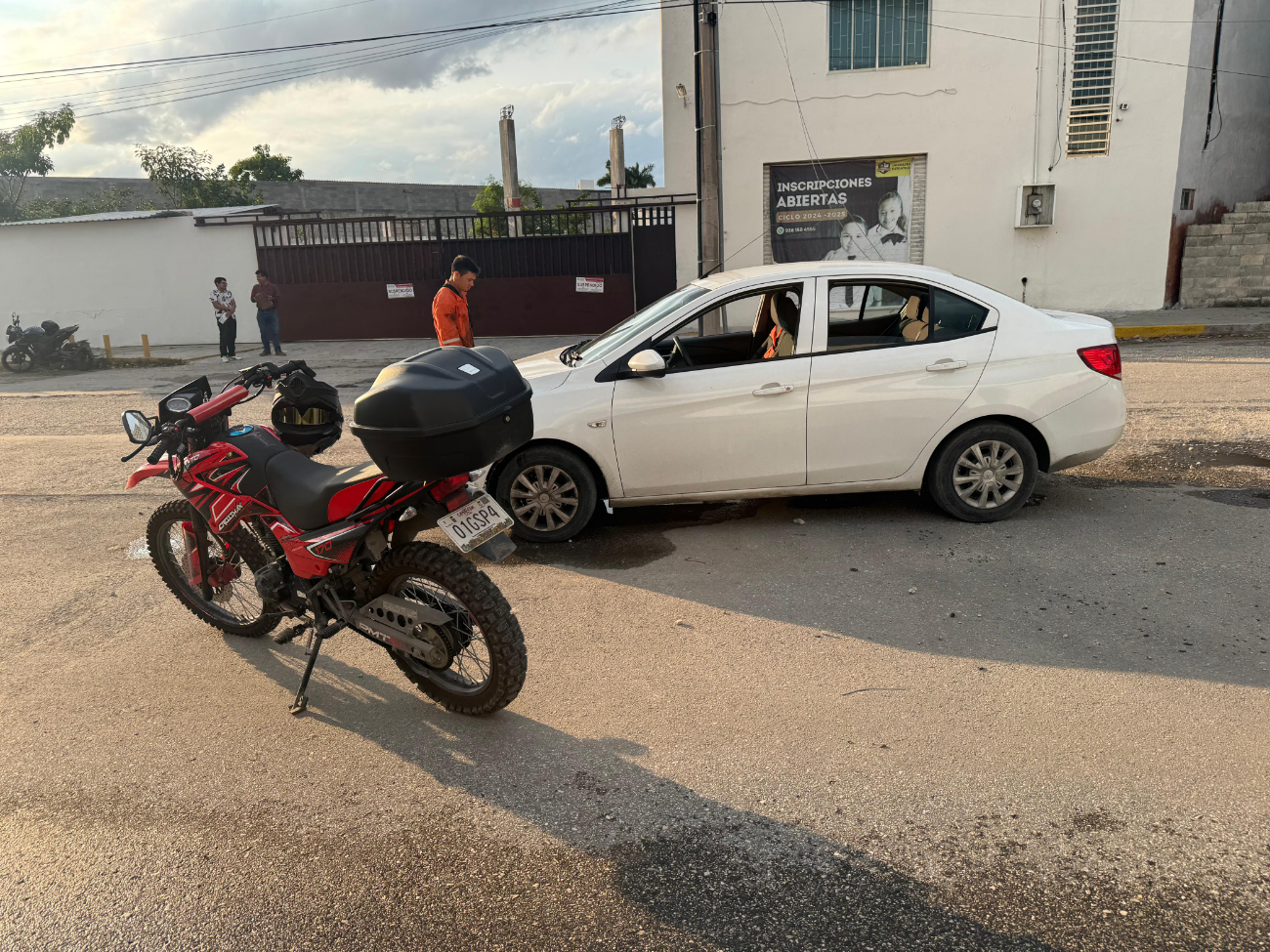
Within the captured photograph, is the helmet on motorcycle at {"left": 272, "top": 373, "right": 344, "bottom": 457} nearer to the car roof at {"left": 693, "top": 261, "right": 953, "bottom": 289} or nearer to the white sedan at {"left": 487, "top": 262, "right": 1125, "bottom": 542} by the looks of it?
the white sedan at {"left": 487, "top": 262, "right": 1125, "bottom": 542}

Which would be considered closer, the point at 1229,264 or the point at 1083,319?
the point at 1083,319

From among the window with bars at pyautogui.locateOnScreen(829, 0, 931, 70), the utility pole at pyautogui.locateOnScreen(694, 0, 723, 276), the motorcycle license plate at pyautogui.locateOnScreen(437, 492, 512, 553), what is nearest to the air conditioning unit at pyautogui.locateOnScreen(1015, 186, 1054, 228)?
the window with bars at pyautogui.locateOnScreen(829, 0, 931, 70)

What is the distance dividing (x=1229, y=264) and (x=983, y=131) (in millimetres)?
5348

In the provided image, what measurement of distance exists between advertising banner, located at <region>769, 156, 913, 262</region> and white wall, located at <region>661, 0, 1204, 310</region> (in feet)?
0.97

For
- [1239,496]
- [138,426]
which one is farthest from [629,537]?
[1239,496]

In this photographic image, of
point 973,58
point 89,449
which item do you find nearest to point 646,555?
point 89,449

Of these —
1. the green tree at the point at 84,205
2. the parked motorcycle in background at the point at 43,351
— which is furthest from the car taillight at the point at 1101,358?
the green tree at the point at 84,205

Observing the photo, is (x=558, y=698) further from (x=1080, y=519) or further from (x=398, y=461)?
(x=1080, y=519)

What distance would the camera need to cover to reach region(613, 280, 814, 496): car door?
17.8ft

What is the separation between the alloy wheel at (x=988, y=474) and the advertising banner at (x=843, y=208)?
1253cm

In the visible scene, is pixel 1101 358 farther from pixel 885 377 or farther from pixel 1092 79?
pixel 1092 79

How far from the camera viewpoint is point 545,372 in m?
5.64

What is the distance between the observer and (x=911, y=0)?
16750 mm

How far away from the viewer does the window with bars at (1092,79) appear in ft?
53.1
